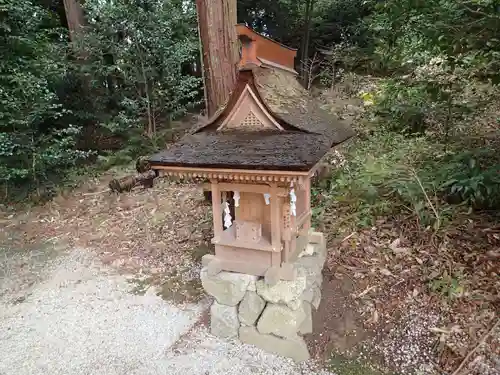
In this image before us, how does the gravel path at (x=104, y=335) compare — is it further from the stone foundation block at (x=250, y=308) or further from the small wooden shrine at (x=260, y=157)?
the small wooden shrine at (x=260, y=157)

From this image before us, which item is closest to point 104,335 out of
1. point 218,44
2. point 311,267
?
point 311,267

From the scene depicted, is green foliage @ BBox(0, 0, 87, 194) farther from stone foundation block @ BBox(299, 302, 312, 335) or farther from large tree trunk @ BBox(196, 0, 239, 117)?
stone foundation block @ BBox(299, 302, 312, 335)

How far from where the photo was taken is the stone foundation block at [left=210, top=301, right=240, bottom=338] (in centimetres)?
385

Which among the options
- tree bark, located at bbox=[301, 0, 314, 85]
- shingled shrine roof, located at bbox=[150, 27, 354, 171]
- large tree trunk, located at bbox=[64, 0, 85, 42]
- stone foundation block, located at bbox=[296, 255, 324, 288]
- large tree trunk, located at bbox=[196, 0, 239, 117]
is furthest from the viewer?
tree bark, located at bbox=[301, 0, 314, 85]

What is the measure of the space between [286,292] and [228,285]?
2.06 ft

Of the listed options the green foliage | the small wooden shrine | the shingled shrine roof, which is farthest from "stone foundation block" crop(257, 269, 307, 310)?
the green foliage

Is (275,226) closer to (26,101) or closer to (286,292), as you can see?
(286,292)

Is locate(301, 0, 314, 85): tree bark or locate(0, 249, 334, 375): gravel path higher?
locate(301, 0, 314, 85): tree bark

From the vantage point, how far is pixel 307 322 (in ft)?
12.2

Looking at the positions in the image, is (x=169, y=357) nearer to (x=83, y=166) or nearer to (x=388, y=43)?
(x=83, y=166)

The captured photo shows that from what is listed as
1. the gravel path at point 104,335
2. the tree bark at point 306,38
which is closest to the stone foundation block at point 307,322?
the gravel path at point 104,335

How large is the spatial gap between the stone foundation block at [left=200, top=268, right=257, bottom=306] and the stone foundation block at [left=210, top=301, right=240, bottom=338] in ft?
0.27

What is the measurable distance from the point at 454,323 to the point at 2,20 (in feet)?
29.5

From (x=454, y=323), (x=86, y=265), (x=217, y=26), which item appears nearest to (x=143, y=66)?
(x=217, y=26)
